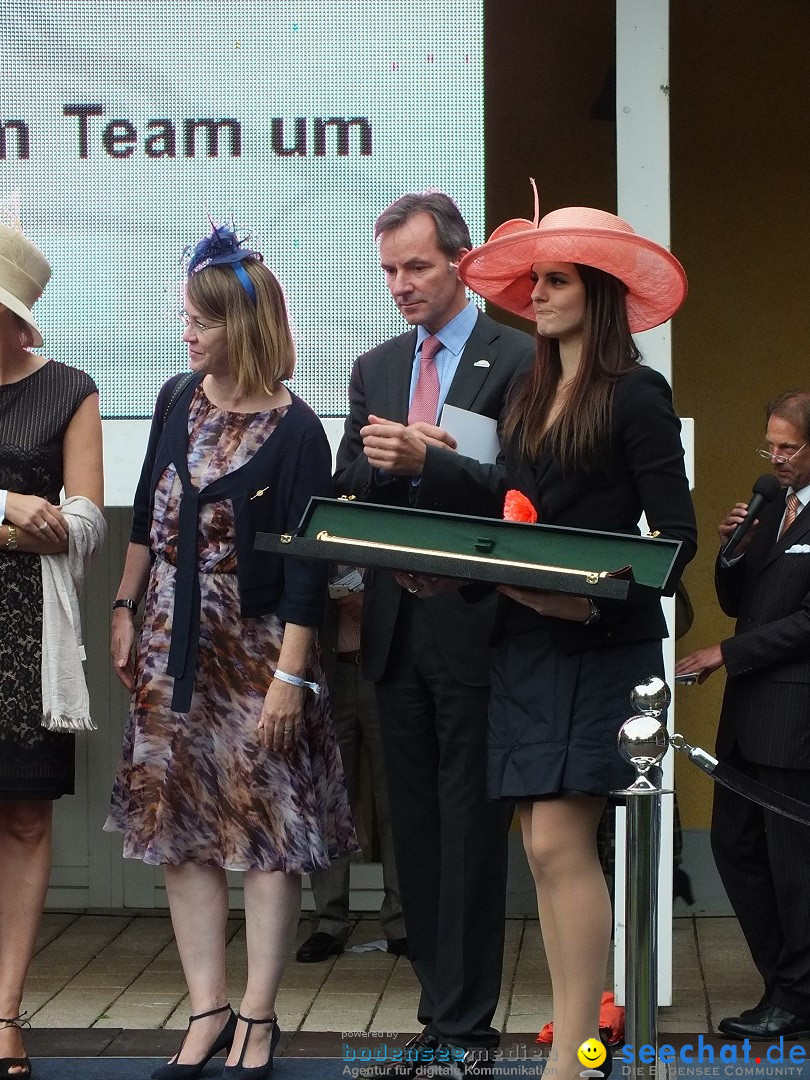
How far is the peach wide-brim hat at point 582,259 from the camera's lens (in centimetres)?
328

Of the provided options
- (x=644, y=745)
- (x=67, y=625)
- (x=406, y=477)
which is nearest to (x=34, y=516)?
(x=67, y=625)

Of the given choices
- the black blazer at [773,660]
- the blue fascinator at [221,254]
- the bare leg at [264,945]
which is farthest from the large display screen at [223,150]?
the bare leg at [264,945]

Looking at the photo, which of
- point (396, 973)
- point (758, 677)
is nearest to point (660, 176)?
point (758, 677)

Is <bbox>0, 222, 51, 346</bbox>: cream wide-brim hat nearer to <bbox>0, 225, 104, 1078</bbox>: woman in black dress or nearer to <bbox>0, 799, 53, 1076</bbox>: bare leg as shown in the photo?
<bbox>0, 225, 104, 1078</bbox>: woman in black dress

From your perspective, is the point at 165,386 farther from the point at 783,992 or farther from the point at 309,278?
the point at 783,992

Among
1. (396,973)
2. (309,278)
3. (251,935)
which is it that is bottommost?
(396,973)

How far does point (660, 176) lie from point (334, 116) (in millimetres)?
983

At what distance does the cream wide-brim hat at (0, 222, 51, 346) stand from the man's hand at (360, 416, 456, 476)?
3.58 ft

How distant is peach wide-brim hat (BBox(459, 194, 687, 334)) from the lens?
328 centimetres

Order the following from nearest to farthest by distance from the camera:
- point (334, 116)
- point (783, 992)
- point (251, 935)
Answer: point (251, 935), point (783, 992), point (334, 116)

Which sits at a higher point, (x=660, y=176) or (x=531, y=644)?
(x=660, y=176)

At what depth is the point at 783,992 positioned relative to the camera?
4.34 m

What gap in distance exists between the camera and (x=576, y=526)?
127 inches

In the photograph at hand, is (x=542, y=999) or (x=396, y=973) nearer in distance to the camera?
(x=542, y=999)
